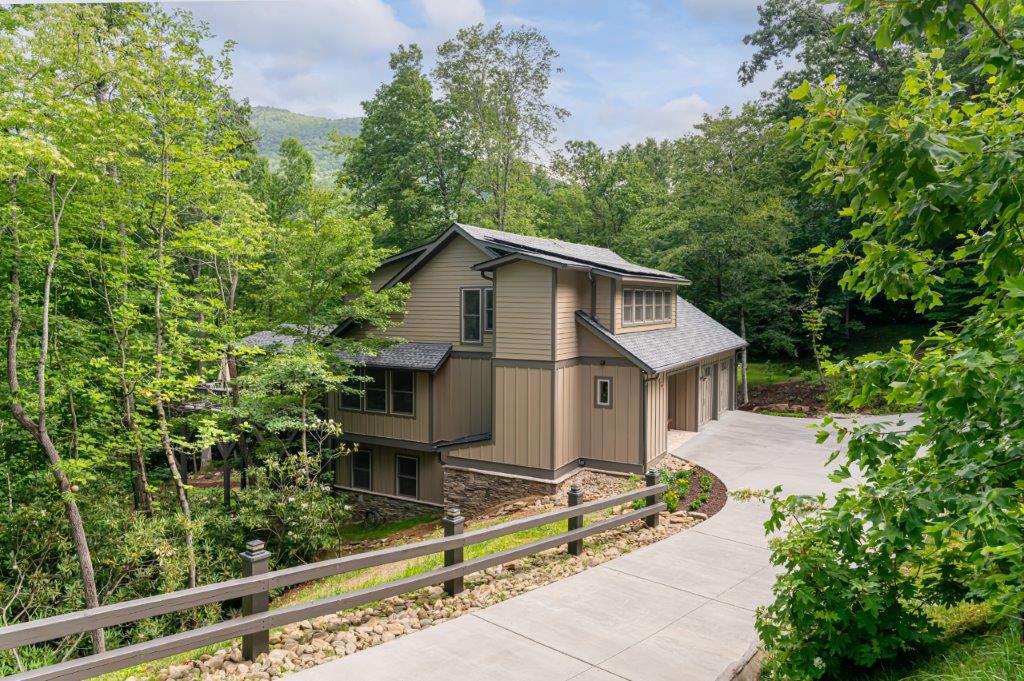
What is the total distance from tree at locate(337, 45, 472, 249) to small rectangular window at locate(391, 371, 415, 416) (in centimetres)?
1274

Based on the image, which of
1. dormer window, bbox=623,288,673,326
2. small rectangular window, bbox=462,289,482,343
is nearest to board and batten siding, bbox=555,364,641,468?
dormer window, bbox=623,288,673,326

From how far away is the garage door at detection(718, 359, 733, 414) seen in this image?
22619 mm

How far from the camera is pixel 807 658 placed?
4.29 meters

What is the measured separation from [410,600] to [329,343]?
12.3 metres

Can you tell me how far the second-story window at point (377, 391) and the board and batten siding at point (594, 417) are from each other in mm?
6158

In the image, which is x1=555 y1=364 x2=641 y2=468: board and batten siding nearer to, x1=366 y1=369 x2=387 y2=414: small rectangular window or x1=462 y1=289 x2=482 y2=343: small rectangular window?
x1=462 y1=289 x2=482 y2=343: small rectangular window

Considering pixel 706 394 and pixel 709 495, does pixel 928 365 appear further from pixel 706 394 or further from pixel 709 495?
pixel 706 394

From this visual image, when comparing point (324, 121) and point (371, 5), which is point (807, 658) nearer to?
point (371, 5)

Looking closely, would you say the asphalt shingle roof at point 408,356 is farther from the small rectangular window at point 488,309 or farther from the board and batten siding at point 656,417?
the board and batten siding at point 656,417

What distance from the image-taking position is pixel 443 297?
1777cm

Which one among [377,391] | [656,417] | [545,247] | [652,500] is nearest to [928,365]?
[652,500]

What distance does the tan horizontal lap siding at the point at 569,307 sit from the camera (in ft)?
48.8

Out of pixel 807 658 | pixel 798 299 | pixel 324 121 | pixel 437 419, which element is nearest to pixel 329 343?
pixel 437 419

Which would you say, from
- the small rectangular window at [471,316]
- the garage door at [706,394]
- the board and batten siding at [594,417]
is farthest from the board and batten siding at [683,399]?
the small rectangular window at [471,316]
